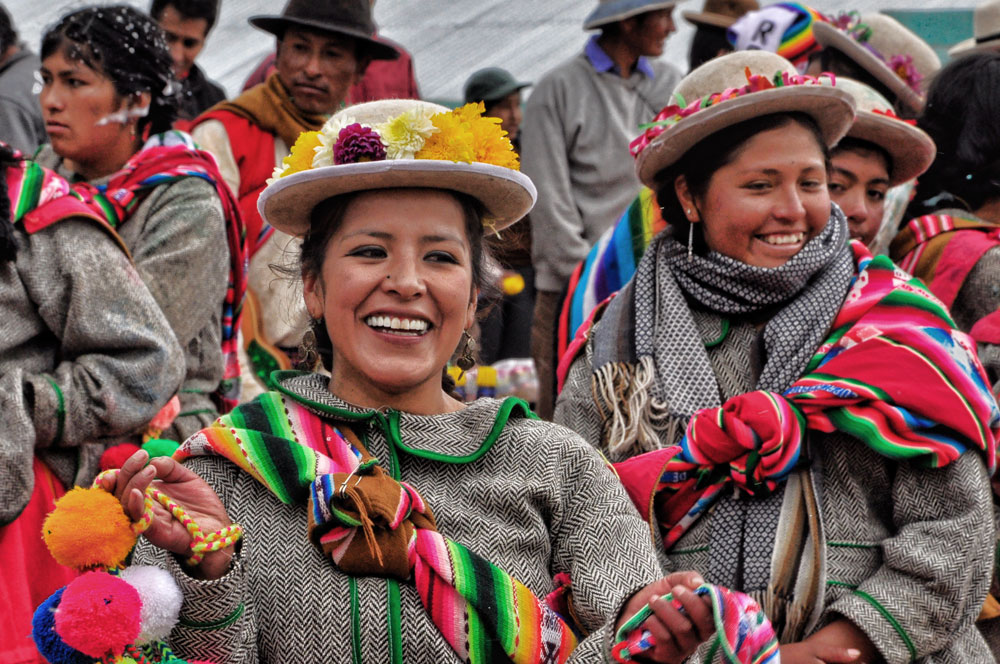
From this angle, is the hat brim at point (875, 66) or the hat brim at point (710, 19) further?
the hat brim at point (710, 19)

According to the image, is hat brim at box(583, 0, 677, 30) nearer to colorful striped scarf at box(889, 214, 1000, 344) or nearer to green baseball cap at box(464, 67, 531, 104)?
green baseball cap at box(464, 67, 531, 104)

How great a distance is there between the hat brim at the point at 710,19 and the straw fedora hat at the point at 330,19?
242 centimetres

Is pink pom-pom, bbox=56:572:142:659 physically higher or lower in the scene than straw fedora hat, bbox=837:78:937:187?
higher

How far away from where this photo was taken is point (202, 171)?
4930 mm

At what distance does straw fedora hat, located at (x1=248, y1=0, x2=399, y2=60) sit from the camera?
6.41 metres

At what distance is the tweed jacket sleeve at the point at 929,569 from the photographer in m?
3.48

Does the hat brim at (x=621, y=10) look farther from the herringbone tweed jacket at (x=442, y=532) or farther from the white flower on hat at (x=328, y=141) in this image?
the herringbone tweed jacket at (x=442, y=532)

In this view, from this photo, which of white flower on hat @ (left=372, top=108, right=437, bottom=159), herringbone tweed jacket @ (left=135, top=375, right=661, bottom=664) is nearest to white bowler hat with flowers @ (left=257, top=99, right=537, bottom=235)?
white flower on hat @ (left=372, top=108, right=437, bottom=159)

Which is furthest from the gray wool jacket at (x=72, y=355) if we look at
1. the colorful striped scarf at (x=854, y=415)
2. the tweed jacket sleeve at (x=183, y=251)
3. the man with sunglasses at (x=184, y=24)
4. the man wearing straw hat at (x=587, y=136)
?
the man with sunglasses at (x=184, y=24)

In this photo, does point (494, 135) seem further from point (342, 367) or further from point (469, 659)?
point (469, 659)

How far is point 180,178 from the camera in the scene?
485cm

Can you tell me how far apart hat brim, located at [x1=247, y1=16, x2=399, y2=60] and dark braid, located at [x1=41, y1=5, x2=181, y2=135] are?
1.35 metres

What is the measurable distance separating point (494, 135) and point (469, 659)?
1146 mm

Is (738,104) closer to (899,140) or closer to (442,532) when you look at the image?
(899,140)
